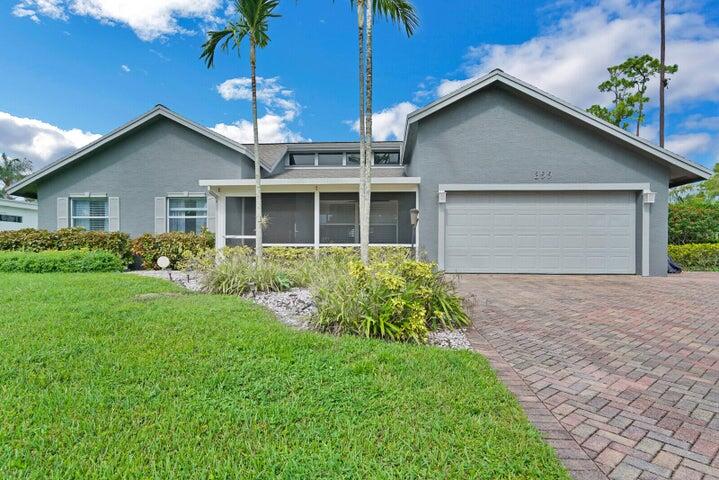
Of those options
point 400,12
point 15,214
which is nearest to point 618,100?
point 400,12

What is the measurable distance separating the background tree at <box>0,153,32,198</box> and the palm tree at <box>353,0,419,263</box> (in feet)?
165

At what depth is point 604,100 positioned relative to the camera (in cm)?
1888

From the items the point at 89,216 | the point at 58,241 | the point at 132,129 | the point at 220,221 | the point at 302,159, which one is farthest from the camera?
the point at 302,159

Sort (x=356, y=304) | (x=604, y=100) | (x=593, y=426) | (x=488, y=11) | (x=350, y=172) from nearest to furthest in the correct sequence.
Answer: (x=593, y=426) → (x=356, y=304) → (x=488, y=11) → (x=350, y=172) → (x=604, y=100)

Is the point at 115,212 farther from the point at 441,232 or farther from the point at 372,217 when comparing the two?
the point at 441,232

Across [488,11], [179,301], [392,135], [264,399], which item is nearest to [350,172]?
[392,135]

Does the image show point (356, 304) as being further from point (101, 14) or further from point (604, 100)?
point (604, 100)

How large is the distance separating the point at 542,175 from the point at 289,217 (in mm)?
8453

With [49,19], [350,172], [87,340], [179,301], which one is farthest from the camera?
[350,172]

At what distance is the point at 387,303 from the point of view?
4.47 m

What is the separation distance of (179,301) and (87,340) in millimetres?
2002

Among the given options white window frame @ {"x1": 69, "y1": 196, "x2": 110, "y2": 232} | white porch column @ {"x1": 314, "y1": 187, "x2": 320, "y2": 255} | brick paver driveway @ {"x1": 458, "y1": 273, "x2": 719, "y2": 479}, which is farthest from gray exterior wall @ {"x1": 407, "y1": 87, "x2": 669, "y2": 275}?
white window frame @ {"x1": 69, "y1": 196, "x2": 110, "y2": 232}

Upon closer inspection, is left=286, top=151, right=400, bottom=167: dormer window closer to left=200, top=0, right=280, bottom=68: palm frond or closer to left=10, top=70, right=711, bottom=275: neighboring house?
left=10, top=70, right=711, bottom=275: neighboring house

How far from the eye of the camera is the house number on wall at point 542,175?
10617mm
